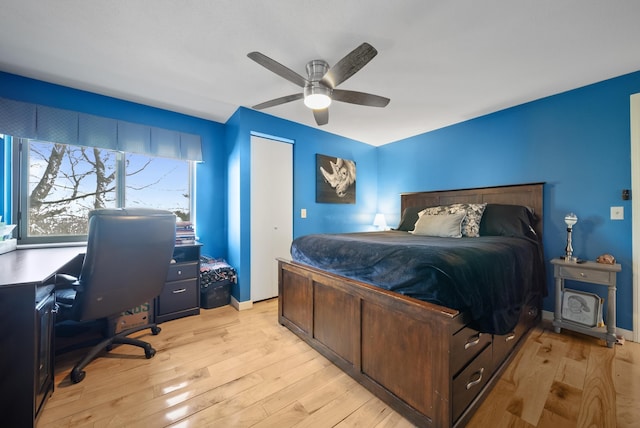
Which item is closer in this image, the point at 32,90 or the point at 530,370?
the point at 530,370

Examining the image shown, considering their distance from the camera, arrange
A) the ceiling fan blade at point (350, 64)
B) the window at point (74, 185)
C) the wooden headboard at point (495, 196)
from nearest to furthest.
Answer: the ceiling fan blade at point (350, 64), the window at point (74, 185), the wooden headboard at point (495, 196)

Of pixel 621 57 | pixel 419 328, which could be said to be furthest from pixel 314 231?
pixel 621 57

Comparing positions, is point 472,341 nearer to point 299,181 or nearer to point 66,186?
point 299,181

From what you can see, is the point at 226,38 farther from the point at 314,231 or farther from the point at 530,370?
the point at 530,370

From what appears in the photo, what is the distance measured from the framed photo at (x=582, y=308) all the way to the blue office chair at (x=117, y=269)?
3.59 m

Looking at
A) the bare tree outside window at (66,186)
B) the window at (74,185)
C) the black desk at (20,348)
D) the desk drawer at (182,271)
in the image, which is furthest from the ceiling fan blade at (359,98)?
the bare tree outside window at (66,186)

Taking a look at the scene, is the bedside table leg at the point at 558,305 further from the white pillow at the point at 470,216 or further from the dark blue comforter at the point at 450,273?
the white pillow at the point at 470,216

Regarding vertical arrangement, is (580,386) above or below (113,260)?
below

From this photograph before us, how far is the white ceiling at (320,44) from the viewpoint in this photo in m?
1.49

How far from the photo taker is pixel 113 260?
1.59 meters

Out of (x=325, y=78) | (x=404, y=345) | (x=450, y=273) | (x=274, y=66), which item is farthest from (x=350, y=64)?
(x=404, y=345)

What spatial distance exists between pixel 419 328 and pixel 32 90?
3876 millimetres

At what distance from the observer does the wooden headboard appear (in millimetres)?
2625

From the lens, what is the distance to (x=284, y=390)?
151 cm
